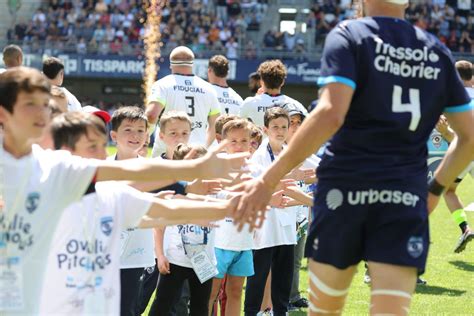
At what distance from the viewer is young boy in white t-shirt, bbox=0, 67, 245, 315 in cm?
407

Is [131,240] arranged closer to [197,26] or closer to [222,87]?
[222,87]

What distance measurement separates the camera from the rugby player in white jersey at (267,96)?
393 inches

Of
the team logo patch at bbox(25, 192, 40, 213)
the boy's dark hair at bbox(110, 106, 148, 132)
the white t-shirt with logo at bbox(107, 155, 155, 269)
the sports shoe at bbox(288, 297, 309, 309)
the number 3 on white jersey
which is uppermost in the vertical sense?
the number 3 on white jersey

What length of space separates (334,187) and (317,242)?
29cm

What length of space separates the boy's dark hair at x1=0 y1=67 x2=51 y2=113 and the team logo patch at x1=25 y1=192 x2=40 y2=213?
1.28 ft

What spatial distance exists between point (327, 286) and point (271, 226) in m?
3.04

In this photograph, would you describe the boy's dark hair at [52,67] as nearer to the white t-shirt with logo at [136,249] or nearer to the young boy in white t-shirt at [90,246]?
the white t-shirt with logo at [136,249]

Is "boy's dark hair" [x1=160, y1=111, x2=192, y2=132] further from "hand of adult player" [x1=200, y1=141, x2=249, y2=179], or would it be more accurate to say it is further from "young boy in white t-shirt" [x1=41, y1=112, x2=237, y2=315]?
"hand of adult player" [x1=200, y1=141, x2=249, y2=179]

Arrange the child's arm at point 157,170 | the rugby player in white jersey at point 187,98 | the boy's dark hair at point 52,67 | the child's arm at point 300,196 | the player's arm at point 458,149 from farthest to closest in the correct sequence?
the rugby player in white jersey at point 187,98, the boy's dark hair at point 52,67, the child's arm at point 300,196, the player's arm at point 458,149, the child's arm at point 157,170

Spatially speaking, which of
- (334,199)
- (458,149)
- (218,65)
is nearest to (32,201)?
(334,199)

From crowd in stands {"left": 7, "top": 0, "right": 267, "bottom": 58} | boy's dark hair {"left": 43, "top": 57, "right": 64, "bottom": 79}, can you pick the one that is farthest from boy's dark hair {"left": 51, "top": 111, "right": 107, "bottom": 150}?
crowd in stands {"left": 7, "top": 0, "right": 267, "bottom": 58}

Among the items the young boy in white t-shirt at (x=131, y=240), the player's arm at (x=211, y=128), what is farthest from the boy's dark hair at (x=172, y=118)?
the player's arm at (x=211, y=128)

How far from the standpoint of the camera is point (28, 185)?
410 centimetres

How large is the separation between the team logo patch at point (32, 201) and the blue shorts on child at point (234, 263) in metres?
3.47
